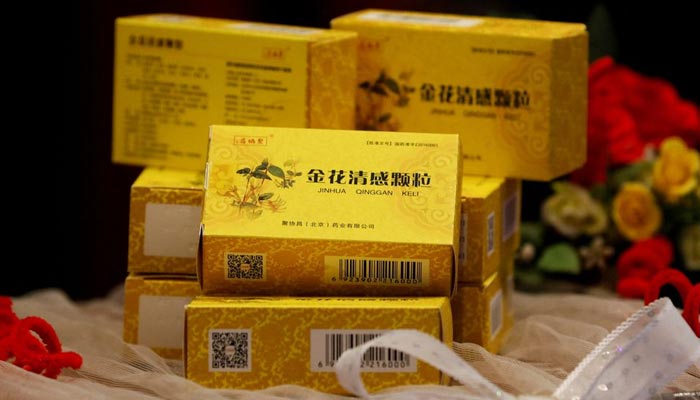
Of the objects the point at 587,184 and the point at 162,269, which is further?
the point at 587,184

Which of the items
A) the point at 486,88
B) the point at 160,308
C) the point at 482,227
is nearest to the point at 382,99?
the point at 486,88

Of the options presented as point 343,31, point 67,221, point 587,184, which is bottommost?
point 67,221

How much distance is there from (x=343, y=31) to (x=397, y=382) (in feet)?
1.47

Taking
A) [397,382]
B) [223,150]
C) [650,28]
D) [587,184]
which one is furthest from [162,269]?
[650,28]

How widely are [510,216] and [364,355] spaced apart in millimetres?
356

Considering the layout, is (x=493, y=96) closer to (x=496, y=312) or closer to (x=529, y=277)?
(x=496, y=312)

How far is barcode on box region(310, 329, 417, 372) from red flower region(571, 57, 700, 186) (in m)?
→ 0.65

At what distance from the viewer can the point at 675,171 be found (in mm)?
1551

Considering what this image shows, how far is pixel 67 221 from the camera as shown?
202cm

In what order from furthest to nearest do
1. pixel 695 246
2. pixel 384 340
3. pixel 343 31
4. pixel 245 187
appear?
pixel 695 246 < pixel 343 31 < pixel 245 187 < pixel 384 340

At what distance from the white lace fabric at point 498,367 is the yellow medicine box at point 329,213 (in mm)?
99

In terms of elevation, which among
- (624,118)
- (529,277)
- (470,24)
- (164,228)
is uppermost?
(470,24)

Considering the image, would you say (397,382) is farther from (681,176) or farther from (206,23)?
(681,176)

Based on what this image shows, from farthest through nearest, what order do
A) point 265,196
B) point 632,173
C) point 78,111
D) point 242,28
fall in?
1. point 78,111
2. point 632,173
3. point 242,28
4. point 265,196
